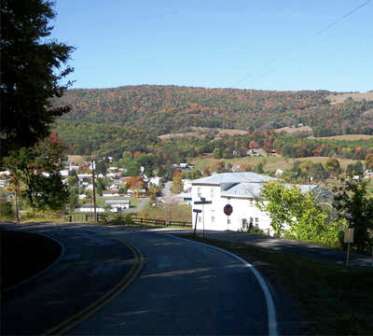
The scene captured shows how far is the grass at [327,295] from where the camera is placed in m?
10.1

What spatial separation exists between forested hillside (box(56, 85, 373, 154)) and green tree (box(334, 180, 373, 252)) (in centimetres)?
8776

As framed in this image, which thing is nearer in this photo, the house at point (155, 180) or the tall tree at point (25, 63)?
the tall tree at point (25, 63)

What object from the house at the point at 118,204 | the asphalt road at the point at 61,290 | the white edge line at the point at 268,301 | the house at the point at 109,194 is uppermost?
the house at the point at 109,194

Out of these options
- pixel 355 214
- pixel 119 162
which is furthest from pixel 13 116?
pixel 119 162

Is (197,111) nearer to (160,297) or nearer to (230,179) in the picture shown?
(230,179)

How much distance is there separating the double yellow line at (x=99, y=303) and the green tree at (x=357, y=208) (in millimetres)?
27110

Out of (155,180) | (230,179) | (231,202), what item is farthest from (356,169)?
(155,180)

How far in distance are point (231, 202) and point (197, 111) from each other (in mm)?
105978

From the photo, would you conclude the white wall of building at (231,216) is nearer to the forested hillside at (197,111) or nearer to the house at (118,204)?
the house at (118,204)

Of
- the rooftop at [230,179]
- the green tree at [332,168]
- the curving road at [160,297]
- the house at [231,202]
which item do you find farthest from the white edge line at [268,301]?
the green tree at [332,168]

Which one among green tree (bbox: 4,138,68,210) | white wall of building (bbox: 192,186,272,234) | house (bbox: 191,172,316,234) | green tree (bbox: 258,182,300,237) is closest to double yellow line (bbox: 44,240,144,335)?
green tree (bbox: 4,138,68,210)

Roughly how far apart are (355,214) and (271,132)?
108 metres

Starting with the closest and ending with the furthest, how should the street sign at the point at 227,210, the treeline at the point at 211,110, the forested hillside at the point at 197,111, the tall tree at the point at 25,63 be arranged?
1. the tall tree at the point at 25,63
2. the street sign at the point at 227,210
3. the forested hillside at the point at 197,111
4. the treeline at the point at 211,110

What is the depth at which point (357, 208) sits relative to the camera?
1780 inches
